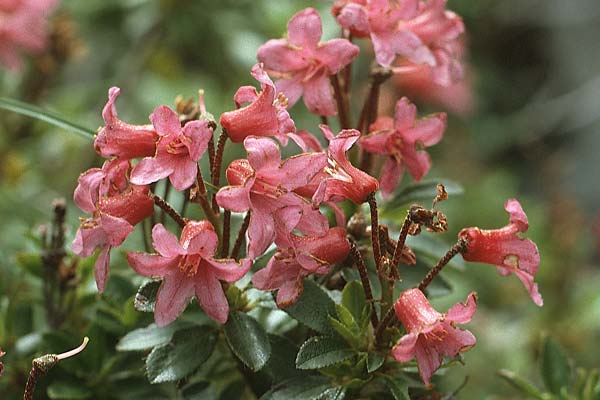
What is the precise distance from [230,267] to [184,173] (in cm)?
10

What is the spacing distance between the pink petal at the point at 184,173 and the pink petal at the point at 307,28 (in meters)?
0.26

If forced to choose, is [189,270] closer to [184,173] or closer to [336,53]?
[184,173]

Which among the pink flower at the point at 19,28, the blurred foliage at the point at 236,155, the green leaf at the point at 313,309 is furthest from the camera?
the pink flower at the point at 19,28

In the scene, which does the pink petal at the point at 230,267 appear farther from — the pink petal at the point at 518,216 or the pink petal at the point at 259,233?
the pink petal at the point at 518,216

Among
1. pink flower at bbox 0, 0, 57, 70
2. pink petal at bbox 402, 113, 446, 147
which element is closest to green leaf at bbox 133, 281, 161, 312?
pink petal at bbox 402, 113, 446, 147

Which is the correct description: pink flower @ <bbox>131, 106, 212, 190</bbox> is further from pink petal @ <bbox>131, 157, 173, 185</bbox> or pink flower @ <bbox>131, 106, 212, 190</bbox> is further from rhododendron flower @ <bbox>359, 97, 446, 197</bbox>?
rhododendron flower @ <bbox>359, 97, 446, 197</bbox>

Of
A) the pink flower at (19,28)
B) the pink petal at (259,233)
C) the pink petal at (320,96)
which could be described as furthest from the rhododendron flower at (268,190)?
the pink flower at (19,28)

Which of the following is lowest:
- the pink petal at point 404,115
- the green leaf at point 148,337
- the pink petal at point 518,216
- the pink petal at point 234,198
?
the green leaf at point 148,337

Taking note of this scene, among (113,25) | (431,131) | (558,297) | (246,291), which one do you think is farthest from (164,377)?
(113,25)

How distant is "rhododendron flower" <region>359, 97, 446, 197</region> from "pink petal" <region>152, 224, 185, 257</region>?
0.30 meters

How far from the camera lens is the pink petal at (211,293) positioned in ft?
2.80

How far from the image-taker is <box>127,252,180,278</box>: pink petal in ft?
2.69

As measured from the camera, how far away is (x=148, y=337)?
0.96 m

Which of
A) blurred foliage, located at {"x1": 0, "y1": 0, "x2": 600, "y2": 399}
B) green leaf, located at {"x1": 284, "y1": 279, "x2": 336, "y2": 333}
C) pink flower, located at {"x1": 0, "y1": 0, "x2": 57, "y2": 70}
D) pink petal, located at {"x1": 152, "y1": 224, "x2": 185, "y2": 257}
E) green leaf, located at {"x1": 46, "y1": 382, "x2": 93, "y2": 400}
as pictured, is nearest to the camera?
pink petal, located at {"x1": 152, "y1": 224, "x2": 185, "y2": 257}
